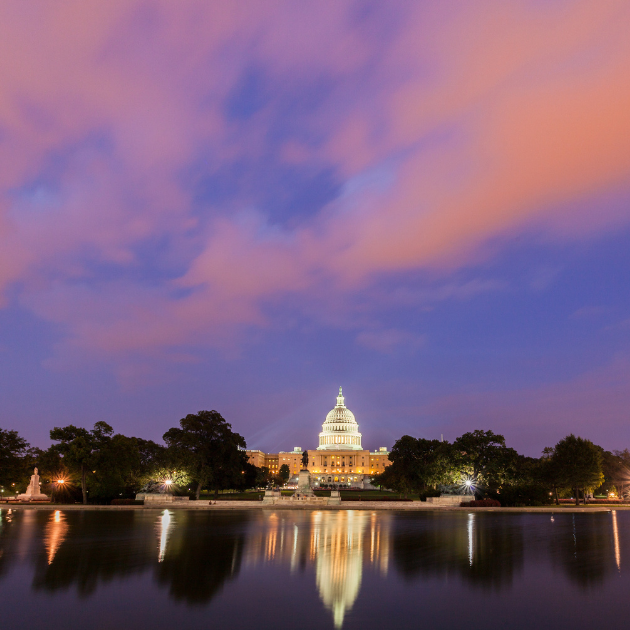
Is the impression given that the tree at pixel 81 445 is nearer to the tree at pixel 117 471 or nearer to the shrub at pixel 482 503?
the tree at pixel 117 471

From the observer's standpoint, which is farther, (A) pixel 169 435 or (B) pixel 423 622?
(A) pixel 169 435

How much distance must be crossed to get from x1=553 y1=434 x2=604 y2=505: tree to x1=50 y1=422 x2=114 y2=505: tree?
195ft

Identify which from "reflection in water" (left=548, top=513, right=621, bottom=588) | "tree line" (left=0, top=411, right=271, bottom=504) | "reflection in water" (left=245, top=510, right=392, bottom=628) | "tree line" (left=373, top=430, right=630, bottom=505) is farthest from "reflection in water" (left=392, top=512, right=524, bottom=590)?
"tree line" (left=0, top=411, right=271, bottom=504)

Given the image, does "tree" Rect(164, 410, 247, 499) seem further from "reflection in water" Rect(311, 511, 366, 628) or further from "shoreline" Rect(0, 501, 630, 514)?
"reflection in water" Rect(311, 511, 366, 628)

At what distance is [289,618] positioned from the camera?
13.9 meters

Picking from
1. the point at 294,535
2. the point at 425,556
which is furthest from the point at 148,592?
the point at 294,535

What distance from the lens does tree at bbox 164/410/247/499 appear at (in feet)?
246

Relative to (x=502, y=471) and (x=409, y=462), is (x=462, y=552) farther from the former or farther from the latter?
(x=409, y=462)

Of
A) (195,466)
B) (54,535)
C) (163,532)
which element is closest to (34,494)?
(195,466)

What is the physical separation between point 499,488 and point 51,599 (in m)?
63.6

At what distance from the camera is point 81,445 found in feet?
212

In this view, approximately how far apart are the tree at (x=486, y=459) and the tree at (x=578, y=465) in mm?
10260

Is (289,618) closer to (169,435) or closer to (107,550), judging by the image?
(107,550)

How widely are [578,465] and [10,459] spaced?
238 ft
